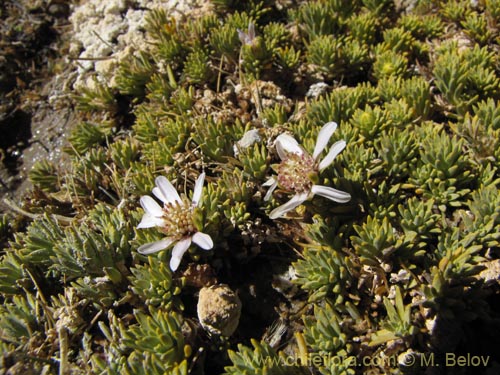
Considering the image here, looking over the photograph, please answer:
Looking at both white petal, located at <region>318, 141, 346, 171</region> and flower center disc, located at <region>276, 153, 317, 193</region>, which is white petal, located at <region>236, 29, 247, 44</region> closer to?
flower center disc, located at <region>276, 153, 317, 193</region>

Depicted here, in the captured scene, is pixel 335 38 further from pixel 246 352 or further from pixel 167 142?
pixel 246 352

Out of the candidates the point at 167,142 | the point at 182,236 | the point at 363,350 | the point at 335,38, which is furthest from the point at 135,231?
the point at 335,38

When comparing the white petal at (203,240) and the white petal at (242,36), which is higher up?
the white petal at (242,36)

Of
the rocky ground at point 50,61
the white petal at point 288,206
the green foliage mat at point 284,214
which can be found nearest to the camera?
the green foliage mat at point 284,214

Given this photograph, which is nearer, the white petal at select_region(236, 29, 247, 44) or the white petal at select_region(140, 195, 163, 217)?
the white petal at select_region(140, 195, 163, 217)

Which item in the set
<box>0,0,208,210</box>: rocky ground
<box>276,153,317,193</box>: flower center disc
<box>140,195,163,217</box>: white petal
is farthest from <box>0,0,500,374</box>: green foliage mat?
<box>0,0,208,210</box>: rocky ground

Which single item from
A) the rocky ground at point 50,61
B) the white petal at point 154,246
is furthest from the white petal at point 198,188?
the rocky ground at point 50,61

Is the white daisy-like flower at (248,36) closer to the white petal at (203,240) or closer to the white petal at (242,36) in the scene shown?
the white petal at (242,36)
